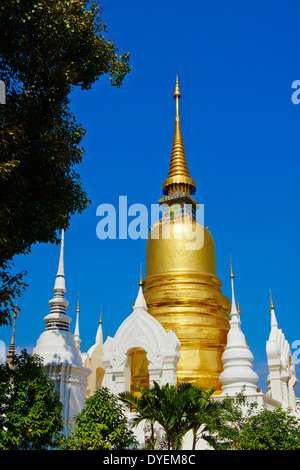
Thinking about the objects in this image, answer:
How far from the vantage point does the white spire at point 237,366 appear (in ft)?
61.4

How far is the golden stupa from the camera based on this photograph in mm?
21203

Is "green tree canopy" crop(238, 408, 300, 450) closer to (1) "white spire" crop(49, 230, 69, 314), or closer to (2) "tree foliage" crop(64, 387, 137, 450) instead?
(2) "tree foliage" crop(64, 387, 137, 450)

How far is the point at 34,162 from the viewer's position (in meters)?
11.0

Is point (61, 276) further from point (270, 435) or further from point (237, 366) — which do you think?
point (270, 435)

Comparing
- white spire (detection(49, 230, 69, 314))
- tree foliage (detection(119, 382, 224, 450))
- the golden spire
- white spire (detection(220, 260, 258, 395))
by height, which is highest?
the golden spire

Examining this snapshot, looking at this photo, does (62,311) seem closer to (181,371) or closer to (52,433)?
(181,371)

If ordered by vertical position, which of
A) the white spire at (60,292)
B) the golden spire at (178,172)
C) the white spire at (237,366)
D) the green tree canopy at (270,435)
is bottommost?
the green tree canopy at (270,435)

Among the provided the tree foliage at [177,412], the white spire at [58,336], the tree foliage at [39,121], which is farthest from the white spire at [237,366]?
the tree foliage at [39,121]

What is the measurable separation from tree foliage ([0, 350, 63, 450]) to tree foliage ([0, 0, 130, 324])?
2252 mm

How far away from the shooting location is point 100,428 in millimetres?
11414

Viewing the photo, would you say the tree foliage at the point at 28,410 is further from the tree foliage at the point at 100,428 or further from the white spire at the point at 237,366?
the white spire at the point at 237,366

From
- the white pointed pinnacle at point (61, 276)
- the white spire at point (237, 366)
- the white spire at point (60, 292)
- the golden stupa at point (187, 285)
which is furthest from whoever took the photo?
the golden stupa at point (187, 285)

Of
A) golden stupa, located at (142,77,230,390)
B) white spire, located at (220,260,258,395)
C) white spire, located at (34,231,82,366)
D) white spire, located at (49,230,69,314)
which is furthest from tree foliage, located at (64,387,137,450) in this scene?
golden stupa, located at (142,77,230,390)

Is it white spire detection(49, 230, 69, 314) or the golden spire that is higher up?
the golden spire
